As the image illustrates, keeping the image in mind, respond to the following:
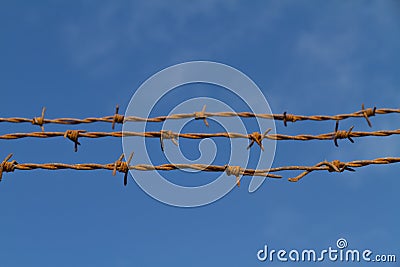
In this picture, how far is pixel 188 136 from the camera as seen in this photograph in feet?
14.9

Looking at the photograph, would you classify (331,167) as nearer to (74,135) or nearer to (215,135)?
(215,135)

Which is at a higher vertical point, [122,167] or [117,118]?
[117,118]

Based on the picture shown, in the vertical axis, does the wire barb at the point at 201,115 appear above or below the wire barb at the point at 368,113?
below

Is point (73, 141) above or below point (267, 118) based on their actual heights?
below

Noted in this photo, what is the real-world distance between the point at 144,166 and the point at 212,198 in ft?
1.55

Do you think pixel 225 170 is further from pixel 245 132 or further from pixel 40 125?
pixel 40 125

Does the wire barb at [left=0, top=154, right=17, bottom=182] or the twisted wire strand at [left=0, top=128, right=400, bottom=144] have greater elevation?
the twisted wire strand at [left=0, top=128, right=400, bottom=144]

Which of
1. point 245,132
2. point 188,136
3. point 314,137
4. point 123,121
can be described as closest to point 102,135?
point 123,121

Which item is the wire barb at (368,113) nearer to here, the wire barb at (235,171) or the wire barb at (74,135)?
the wire barb at (235,171)

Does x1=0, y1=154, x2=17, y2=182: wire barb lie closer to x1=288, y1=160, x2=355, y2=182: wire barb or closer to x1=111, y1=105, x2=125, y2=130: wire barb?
x1=111, y1=105, x2=125, y2=130: wire barb

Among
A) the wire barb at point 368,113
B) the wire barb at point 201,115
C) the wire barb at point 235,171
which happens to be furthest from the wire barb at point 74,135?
the wire barb at point 368,113

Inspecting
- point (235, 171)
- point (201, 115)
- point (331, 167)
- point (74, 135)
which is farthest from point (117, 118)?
point (331, 167)

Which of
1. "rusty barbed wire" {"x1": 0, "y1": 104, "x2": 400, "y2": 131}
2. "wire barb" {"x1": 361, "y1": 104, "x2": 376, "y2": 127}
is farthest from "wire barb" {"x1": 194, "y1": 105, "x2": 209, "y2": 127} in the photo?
"wire barb" {"x1": 361, "y1": 104, "x2": 376, "y2": 127}

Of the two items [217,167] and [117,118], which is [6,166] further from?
[217,167]
